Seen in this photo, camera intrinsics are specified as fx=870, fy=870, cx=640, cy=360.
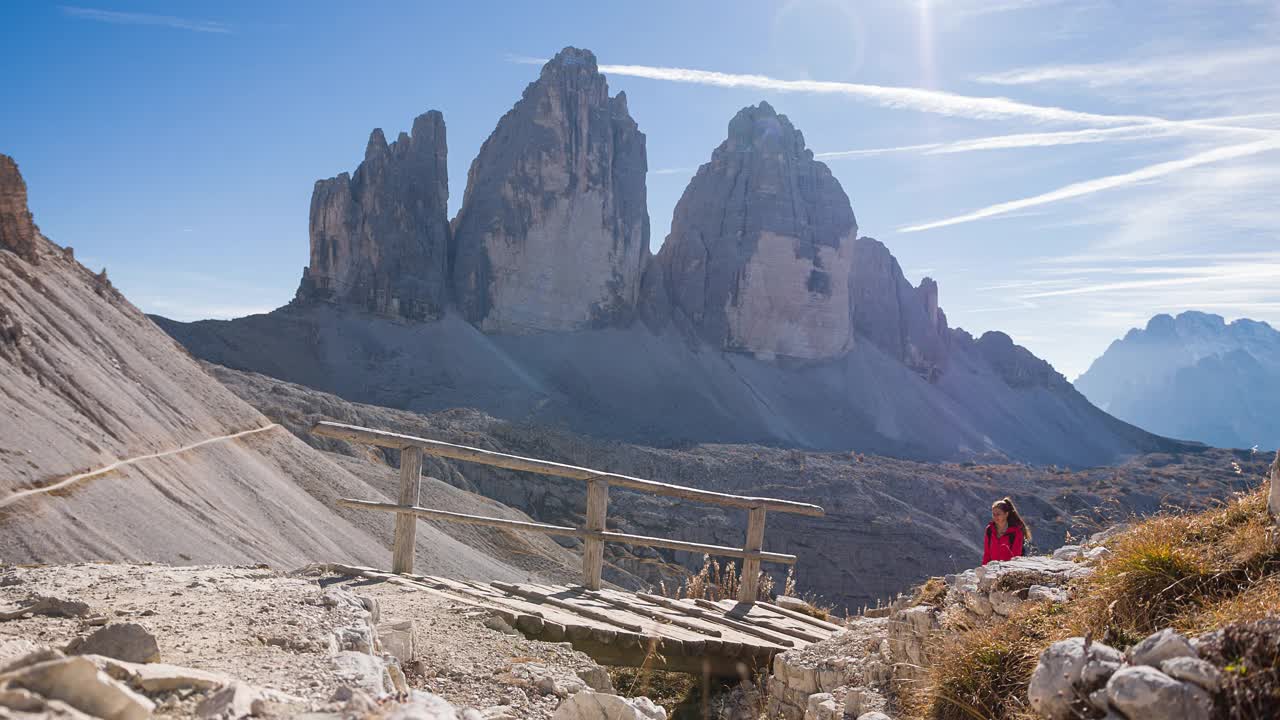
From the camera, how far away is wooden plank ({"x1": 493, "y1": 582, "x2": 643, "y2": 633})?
6516 millimetres

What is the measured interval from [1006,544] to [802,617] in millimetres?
2111

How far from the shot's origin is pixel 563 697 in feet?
15.5

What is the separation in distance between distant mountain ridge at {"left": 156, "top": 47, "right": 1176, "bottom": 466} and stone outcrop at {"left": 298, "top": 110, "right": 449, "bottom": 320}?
169 mm

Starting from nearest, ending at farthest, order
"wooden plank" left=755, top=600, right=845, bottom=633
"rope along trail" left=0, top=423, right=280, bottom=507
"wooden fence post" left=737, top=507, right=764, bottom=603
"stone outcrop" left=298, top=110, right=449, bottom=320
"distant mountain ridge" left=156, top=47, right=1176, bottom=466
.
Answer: "wooden plank" left=755, top=600, right=845, bottom=633 → "wooden fence post" left=737, top=507, right=764, bottom=603 → "rope along trail" left=0, top=423, right=280, bottom=507 → "distant mountain ridge" left=156, top=47, right=1176, bottom=466 → "stone outcrop" left=298, top=110, right=449, bottom=320

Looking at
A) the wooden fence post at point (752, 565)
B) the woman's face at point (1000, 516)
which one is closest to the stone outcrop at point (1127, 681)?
the woman's face at point (1000, 516)

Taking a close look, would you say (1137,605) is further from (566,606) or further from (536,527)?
(536,527)

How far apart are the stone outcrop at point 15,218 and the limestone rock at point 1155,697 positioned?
906 inches

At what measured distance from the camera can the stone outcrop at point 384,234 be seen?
6988 cm

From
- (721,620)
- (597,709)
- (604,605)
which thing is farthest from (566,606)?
(597,709)

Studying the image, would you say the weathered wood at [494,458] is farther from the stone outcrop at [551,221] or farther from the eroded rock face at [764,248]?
the eroded rock face at [764,248]

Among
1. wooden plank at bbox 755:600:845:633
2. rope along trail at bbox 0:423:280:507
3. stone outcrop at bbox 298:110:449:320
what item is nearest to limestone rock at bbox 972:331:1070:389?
stone outcrop at bbox 298:110:449:320

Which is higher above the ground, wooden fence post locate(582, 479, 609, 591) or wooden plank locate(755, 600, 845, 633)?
wooden fence post locate(582, 479, 609, 591)

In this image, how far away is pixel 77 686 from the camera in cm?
251

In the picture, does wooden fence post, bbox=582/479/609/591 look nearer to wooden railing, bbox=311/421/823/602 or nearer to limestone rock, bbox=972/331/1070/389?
wooden railing, bbox=311/421/823/602
